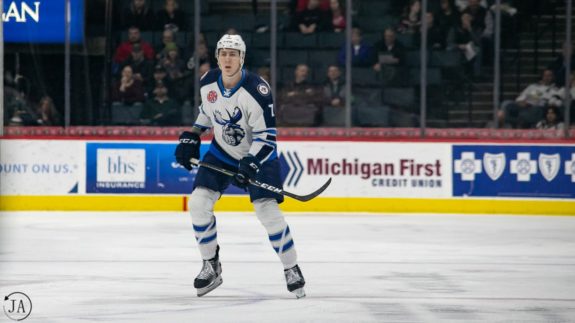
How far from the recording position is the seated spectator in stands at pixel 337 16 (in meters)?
12.9

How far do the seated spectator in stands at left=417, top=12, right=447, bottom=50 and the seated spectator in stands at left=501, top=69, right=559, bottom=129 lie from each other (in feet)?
2.93

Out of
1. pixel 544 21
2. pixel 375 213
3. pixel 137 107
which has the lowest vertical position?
pixel 375 213

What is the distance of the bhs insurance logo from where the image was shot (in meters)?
12.4

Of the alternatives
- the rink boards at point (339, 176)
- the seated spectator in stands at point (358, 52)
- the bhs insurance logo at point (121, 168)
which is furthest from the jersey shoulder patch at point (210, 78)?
the seated spectator in stands at point (358, 52)

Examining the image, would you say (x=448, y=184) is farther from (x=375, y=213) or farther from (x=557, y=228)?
(x=557, y=228)

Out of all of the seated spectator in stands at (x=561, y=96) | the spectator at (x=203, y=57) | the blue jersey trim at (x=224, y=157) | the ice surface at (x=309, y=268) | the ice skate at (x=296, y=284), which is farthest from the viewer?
the spectator at (x=203, y=57)

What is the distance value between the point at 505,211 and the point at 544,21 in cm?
204

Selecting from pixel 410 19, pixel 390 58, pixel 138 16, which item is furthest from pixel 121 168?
pixel 410 19

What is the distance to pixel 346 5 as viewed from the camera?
12797 mm

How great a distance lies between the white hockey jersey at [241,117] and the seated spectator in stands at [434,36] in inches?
254

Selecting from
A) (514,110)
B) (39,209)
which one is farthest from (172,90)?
(514,110)

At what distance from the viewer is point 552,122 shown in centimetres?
1265

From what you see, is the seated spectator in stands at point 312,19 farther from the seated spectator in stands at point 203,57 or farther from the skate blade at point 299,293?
the skate blade at point 299,293
